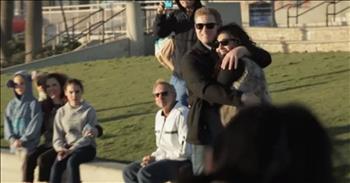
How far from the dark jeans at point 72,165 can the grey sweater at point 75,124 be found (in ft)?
0.22

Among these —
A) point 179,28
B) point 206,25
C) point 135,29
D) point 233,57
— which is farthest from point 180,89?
point 135,29

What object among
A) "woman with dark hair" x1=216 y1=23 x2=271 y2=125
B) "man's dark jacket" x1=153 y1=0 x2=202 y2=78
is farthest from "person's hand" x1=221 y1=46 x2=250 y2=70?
"man's dark jacket" x1=153 y1=0 x2=202 y2=78

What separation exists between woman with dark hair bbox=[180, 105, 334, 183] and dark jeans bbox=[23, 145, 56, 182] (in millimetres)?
7087


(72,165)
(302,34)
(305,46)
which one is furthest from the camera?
(302,34)

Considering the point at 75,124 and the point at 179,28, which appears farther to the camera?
the point at 75,124

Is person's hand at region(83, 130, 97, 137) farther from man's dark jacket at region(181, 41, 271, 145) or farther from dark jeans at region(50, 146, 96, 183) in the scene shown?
man's dark jacket at region(181, 41, 271, 145)

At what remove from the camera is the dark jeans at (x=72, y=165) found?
27.5ft

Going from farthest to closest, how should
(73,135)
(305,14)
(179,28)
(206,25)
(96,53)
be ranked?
(305,14) < (96,53) < (73,135) < (179,28) < (206,25)

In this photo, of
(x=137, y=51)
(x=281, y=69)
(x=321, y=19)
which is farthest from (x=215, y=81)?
(x=321, y=19)

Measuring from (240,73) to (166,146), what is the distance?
6.22ft

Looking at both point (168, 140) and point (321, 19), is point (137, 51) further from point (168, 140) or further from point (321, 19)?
point (168, 140)

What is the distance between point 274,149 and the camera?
5.57 ft

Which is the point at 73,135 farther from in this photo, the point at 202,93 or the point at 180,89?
the point at 202,93

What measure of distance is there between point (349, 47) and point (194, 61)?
959 cm
